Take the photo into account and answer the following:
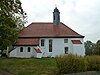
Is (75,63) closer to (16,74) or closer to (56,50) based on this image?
(16,74)

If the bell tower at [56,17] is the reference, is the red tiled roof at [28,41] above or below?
below

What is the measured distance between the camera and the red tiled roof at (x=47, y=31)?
59812mm

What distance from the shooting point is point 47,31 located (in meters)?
60.9

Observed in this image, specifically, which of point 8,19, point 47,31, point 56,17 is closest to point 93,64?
point 8,19

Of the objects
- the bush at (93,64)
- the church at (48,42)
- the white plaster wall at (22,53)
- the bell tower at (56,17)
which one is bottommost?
the bush at (93,64)

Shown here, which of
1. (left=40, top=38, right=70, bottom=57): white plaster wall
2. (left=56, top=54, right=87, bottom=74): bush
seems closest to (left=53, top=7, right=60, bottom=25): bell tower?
(left=40, top=38, right=70, bottom=57): white plaster wall

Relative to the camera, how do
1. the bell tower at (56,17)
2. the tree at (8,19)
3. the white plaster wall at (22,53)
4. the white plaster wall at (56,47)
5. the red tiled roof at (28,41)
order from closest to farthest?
the tree at (8,19) < the white plaster wall at (22,53) < the red tiled roof at (28,41) < the white plaster wall at (56,47) < the bell tower at (56,17)

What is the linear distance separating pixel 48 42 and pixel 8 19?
91.0 feet

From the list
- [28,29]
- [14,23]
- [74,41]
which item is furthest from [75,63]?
[28,29]

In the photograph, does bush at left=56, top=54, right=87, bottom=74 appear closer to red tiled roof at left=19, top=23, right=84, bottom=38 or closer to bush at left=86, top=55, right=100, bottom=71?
bush at left=86, top=55, right=100, bottom=71

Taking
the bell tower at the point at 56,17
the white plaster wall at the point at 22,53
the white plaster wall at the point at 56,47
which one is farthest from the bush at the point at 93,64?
the bell tower at the point at 56,17

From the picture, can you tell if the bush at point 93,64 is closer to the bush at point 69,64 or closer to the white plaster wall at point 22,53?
the bush at point 69,64

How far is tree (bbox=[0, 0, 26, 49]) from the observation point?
1268 inches

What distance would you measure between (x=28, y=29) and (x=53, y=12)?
7.52m
